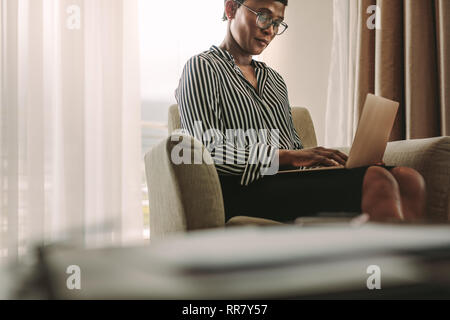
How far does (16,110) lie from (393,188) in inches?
63.0

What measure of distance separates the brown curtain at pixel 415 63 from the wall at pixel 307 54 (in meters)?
0.47

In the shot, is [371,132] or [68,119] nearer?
[371,132]

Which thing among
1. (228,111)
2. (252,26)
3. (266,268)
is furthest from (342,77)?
(266,268)

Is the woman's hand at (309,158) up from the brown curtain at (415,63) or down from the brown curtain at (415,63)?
down

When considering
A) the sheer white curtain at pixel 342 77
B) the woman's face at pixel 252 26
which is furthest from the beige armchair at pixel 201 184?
the sheer white curtain at pixel 342 77

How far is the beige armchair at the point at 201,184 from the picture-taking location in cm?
91

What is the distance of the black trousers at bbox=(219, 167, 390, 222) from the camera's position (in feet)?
3.13

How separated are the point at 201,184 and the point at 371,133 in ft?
1.32

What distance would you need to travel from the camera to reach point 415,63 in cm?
174

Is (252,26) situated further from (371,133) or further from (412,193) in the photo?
(412,193)

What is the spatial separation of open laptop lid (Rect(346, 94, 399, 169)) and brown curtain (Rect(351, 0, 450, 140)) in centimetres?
81

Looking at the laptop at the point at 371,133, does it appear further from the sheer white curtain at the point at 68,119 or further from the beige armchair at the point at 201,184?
the sheer white curtain at the point at 68,119

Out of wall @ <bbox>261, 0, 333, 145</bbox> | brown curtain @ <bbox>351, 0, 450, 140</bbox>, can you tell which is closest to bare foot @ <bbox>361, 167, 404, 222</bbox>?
brown curtain @ <bbox>351, 0, 450, 140</bbox>

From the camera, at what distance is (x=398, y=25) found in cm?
187
